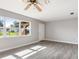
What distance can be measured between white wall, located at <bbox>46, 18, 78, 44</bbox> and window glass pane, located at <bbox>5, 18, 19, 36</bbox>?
13.5 ft

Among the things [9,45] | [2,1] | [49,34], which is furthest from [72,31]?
[2,1]

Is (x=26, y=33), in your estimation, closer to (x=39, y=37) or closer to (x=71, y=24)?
(x=39, y=37)

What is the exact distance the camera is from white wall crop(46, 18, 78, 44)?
25.2 feet

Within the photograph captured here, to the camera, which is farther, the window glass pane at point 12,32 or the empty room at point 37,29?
the window glass pane at point 12,32

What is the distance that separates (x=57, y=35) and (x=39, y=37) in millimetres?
1848

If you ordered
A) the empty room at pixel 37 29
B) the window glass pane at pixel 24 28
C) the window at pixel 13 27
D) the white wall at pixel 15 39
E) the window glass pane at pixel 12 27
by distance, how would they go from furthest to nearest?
the window glass pane at pixel 24 28 < the window glass pane at pixel 12 27 < the window at pixel 13 27 < the white wall at pixel 15 39 < the empty room at pixel 37 29

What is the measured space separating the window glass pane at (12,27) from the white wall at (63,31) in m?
4.12

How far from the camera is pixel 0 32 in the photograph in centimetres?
477

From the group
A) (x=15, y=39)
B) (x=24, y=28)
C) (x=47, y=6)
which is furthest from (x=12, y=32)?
(x=47, y=6)

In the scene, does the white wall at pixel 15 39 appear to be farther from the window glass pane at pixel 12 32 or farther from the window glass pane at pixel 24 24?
the window glass pane at pixel 24 24

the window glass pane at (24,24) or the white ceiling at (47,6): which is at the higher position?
the white ceiling at (47,6)

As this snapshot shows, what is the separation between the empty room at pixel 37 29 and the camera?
12.2 ft

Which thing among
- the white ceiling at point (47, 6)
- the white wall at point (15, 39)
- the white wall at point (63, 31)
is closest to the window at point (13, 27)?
the white wall at point (15, 39)

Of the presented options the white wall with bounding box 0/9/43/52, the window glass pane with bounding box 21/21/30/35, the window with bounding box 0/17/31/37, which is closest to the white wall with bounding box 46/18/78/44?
the white wall with bounding box 0/9/43/52
